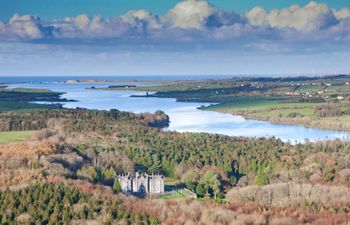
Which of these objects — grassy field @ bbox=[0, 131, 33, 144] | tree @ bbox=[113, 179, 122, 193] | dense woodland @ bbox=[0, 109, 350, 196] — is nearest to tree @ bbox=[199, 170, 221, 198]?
dense woodland @ bbox=[0, 109, 350, 196]

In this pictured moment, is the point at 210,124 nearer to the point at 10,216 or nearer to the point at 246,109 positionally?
the point at 246,109

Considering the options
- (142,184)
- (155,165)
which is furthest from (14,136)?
(142,184)

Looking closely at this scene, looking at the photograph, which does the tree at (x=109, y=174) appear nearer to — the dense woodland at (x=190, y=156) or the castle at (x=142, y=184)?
the dense woodland at (x=190, y=156)

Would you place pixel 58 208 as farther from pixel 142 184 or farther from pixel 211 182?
pixel 211 182

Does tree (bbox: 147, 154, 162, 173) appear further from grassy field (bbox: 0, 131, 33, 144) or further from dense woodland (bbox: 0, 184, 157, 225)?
grassy field (bbox: 0, 131, 33, 144)

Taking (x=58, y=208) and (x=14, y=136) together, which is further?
(x=14, y=136)

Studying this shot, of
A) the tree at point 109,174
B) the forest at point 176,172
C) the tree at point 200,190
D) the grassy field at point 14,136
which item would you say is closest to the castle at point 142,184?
the tree at point 109,174

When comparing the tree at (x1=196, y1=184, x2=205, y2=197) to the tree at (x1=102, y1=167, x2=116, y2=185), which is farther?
the tree at (x1=102, y1=167, x2=116, y2=185)
